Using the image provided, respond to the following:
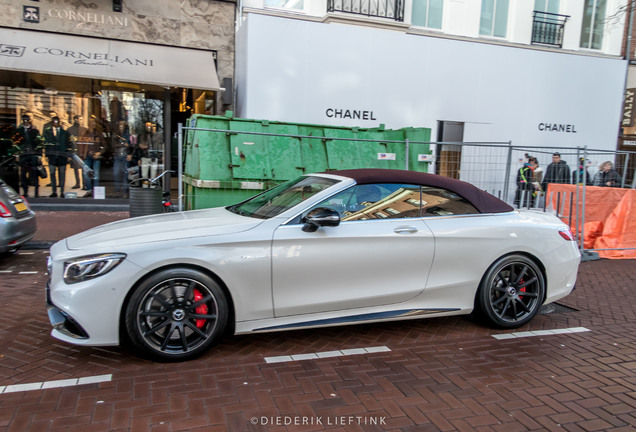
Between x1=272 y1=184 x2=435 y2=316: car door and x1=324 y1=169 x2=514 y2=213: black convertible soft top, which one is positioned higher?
x1=324 y1=169 x2=514 y2=213: black convertible soft top

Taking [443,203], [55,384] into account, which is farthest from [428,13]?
[55,384]

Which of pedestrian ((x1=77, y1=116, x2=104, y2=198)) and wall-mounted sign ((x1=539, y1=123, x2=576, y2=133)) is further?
wall-mounted sign ((x1=539, y1=123, x2=576, y2=133))

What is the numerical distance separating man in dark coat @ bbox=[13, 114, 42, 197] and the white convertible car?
30.6ft

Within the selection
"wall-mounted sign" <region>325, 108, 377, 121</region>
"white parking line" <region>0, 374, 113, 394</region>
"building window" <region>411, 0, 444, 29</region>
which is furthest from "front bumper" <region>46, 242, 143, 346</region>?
"building window" <region>411, 0, 444, 29</region>

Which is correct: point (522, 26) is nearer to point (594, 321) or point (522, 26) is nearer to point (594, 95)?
point (594, 95)

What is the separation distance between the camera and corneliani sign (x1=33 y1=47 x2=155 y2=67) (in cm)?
1080

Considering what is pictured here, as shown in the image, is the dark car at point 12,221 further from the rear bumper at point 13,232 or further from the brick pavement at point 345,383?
the brick pavement at point 345,383

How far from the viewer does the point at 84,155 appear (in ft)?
39.3

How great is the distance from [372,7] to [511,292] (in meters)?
11.0

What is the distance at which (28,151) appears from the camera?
11656 mm

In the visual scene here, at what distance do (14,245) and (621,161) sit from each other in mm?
11820

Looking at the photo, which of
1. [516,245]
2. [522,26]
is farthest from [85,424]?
[522,26]

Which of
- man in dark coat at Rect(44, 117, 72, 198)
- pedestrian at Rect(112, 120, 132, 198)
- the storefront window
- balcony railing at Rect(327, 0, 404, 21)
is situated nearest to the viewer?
the storefront window

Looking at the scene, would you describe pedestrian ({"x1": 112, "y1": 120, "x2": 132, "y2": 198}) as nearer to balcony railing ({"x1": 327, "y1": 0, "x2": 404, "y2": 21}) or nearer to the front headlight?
balcony railing ({"x1": 327, "y1": 0, "x2": 404, "y2": 21})
